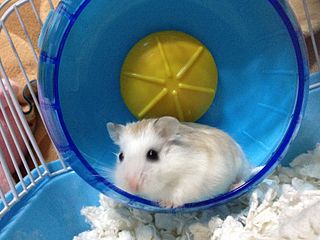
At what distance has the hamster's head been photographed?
119 cm

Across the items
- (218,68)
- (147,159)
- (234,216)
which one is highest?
(218,68)

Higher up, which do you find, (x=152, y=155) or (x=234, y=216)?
(x=152, y=155)

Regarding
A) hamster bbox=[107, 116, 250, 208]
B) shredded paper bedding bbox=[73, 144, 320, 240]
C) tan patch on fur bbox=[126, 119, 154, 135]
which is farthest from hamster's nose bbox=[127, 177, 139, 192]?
shredded paper bedding bbox=[73, 144, 320, 240]

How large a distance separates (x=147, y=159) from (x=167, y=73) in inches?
12.1

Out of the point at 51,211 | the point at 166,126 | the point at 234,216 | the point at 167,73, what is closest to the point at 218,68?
the point at 167,73

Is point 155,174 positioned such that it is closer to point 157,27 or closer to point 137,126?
point 137,126

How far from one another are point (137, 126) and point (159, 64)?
0.23 meters

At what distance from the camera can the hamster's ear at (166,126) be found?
1226 millimetres

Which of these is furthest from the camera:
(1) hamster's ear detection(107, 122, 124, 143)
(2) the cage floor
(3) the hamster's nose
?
(2) the cage floor

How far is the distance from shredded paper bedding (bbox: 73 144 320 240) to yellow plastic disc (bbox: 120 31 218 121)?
30 cm

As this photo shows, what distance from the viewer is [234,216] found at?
4.66 feet

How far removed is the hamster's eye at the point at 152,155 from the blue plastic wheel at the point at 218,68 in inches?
4.6

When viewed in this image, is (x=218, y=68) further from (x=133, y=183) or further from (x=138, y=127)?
(x=133, y=183)

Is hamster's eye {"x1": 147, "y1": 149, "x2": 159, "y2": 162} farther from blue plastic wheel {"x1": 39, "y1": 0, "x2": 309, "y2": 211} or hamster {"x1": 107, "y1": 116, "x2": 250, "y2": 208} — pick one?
blue plastic wheel {"x1": 39, "y1": 0, "x2": 309, "y2": 211}
